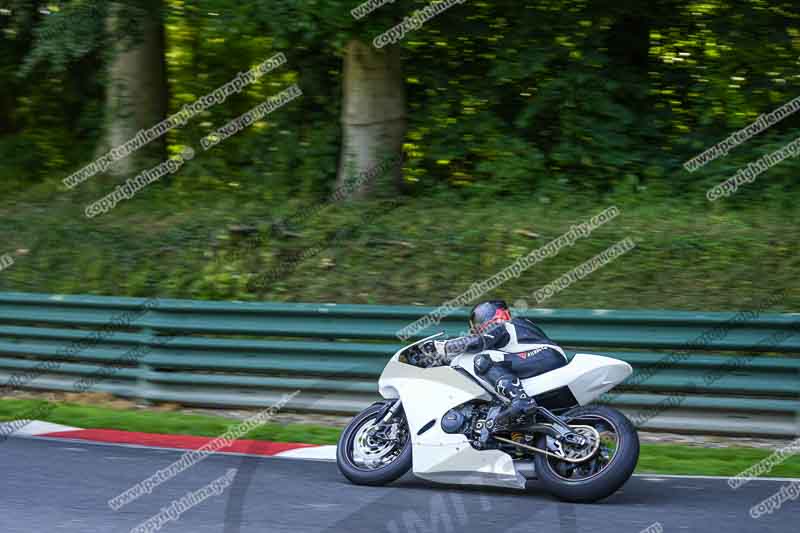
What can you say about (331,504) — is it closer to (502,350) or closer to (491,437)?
(491,437)

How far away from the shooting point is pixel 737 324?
30.2ft

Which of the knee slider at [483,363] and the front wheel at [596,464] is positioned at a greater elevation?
the knee slider at [483,363]

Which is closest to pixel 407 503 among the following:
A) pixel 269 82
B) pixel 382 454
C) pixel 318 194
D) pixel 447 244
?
pixel 382 454

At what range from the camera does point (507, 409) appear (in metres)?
6.93

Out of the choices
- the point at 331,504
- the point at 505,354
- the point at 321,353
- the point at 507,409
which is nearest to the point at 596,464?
the point at 507,409

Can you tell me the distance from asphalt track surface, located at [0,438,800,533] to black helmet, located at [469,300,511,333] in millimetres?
1139

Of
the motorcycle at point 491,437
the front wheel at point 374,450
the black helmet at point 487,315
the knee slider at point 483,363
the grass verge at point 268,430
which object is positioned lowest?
the grass verge at point 268,430

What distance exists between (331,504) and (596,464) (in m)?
1.70

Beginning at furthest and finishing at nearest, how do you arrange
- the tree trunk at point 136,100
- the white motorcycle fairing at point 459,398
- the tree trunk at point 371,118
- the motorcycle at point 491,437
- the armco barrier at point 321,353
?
1. the tree trunk at point 136,100
2. the tree trunk at point 371,118
3. the armco barrier at point 321,353
4. the white motorcycle fairing at point 459,398
5. the motorcycle at point 491,437

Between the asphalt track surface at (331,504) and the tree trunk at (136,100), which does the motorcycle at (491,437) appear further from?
the tree trunk at (136,100)

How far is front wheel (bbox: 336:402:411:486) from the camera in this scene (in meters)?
7.30

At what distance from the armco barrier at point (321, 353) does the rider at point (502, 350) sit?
5.61ft

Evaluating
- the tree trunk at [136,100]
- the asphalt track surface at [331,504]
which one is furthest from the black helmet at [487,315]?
the tree trunk at [136,100]

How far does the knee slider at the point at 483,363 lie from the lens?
712 centimetres
